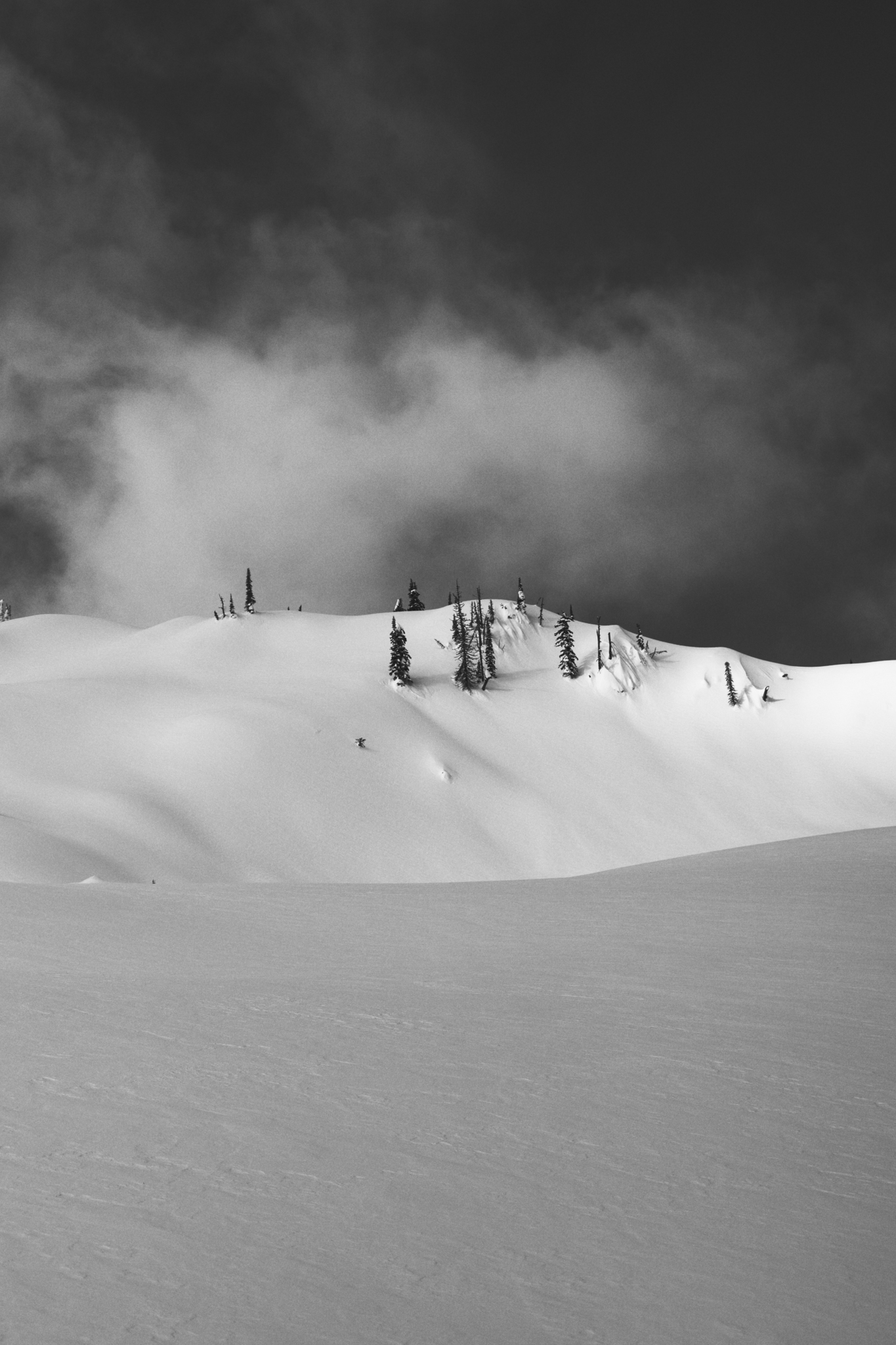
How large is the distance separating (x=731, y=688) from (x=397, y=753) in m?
55.3

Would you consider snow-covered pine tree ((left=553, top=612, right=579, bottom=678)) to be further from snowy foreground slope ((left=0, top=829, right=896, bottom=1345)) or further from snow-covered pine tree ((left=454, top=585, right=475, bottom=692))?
snowy foreground slope ((left=0, top=829, right=896, bottom=1345))

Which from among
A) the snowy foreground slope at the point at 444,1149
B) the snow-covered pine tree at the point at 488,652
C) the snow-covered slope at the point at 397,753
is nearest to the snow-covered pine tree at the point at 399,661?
the snow-covered slope at the point at 397,753

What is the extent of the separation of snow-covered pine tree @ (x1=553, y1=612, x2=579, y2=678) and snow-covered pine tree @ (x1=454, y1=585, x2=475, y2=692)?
490 inches

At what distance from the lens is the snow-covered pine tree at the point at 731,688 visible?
119 m

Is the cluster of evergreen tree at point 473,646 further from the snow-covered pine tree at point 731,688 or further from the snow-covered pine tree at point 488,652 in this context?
the snow-covered pine tree at point 731,688

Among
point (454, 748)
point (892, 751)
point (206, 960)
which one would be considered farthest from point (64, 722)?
point (892, 751)

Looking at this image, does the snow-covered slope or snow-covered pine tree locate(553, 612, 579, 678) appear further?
snow-covered pine tree locate(553, 612, 579, 678)

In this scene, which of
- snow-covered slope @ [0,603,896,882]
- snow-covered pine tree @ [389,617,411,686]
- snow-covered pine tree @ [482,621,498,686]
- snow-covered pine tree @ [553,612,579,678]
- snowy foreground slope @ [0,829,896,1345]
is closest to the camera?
snowy foreground slope @ [0,829,896,1345]

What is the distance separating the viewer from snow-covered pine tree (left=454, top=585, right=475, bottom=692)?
11032 centimetres

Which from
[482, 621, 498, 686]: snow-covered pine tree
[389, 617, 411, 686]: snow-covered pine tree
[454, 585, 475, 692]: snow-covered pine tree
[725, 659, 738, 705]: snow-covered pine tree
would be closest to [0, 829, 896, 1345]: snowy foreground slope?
[389, 617, 411, 686]: snow-covered pine tree

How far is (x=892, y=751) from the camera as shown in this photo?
112 m

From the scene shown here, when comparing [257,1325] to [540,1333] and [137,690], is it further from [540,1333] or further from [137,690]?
[137,690]

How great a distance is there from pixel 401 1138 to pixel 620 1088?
1783 millimetres

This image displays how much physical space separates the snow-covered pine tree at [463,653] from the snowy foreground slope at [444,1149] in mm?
99439
